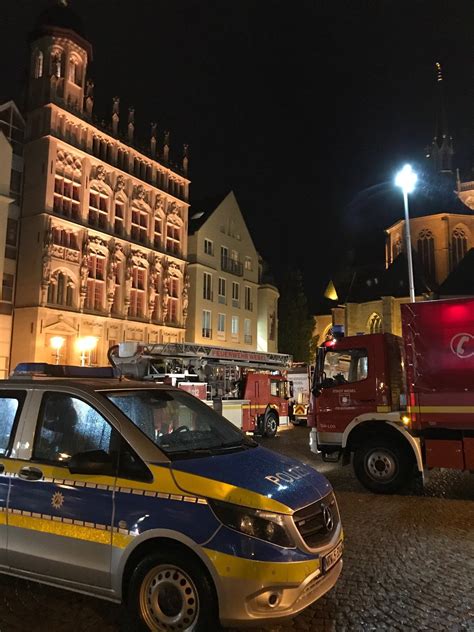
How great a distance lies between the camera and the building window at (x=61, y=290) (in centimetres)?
3266

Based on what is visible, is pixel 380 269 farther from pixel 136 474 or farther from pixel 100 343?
pixel 136 474

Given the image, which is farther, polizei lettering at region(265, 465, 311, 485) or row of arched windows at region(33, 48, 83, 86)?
row of arched windows at region(33, 48, 83, 86)

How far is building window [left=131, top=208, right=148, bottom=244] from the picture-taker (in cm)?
3962

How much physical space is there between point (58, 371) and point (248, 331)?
42.8 meters

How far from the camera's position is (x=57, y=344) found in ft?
103

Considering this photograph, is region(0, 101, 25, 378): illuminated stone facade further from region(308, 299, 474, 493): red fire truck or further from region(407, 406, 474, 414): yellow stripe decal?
region(407, 406, 474, 414): yellow stripe decal

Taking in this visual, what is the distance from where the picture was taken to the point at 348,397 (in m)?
10.7

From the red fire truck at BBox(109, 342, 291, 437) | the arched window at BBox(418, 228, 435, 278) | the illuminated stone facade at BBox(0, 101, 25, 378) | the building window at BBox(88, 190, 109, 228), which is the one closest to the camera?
the red fire truck at BBox(109, 342, 291, 437)

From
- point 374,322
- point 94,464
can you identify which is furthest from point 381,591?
point 374,322

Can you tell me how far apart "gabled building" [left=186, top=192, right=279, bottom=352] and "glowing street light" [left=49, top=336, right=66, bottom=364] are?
12581 mm

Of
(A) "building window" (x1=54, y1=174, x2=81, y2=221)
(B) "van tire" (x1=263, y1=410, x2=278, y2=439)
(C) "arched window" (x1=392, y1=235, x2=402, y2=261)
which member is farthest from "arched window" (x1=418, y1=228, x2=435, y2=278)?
(B) "van tire" (x1=263, y1=410, x2=278, y2=439)

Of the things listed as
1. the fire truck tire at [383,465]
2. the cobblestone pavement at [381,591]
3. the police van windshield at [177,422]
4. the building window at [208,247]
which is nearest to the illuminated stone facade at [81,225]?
the building window at [208,247]

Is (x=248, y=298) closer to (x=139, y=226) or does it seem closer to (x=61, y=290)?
(x=139, y=226)

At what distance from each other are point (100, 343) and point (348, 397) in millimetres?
26985
